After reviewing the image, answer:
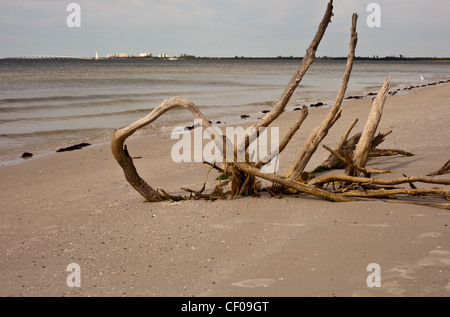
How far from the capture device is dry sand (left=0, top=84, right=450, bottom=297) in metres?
3.16

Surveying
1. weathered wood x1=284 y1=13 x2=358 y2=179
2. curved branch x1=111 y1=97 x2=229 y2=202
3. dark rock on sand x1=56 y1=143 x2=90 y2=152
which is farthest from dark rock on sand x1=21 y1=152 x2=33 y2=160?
weathered wood x1=284 y1=13 x2=358 y2=179

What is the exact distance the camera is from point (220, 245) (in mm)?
3928

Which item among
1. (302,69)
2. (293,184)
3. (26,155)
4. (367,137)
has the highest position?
(302,69)

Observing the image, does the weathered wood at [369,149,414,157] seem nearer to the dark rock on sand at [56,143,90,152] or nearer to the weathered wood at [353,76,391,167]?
the weathered wood at [353,76,391,167]

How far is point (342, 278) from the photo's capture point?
3119 millimetres

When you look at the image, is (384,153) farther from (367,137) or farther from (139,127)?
(139,127)

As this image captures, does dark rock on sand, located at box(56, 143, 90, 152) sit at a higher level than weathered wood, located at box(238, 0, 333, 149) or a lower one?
lower

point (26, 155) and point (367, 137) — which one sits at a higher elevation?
point (367, 137)

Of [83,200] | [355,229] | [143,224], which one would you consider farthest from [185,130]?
[355,229]

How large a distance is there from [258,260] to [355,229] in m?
1.05

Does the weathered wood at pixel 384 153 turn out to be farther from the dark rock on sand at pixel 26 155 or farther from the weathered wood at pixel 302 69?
the dark rock on sand at pixel 26 155

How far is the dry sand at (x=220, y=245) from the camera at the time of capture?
316cm

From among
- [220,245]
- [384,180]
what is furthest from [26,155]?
[384,180]
